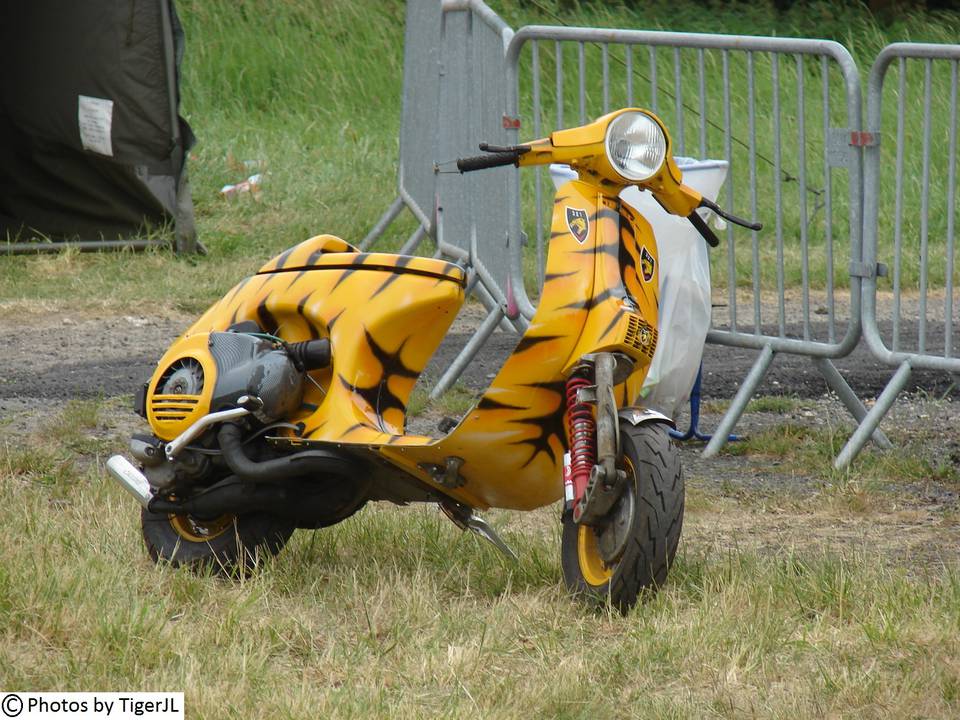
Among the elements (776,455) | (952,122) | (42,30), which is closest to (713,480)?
(776,455)

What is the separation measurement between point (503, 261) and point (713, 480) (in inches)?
52.5

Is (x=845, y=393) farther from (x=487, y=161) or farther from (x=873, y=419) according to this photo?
(x=487, y=161)

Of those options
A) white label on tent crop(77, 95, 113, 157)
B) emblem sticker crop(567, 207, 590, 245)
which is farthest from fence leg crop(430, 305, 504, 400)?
white label on tent crop(77, 95, 113, 157)

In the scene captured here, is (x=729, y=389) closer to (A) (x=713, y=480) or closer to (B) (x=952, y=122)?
(A) (x=713, y=480)

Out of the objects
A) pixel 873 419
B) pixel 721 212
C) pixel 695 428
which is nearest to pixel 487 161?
pixel 721 212

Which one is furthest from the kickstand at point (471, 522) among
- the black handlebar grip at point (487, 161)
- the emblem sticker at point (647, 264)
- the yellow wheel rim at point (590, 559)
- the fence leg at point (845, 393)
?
the fence leg at point (845, 393)

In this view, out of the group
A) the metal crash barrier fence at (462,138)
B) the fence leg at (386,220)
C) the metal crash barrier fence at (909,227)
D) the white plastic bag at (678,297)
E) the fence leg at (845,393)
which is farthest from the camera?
the fence leg at (386,220)

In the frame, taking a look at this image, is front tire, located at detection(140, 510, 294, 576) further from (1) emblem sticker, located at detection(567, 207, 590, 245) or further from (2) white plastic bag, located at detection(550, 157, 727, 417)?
(2) white plastic bag, located at detection(550, 157, 727, 417)

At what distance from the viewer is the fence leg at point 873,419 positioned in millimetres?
5297

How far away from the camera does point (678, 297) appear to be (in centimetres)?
555

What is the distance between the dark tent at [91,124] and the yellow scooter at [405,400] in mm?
5203

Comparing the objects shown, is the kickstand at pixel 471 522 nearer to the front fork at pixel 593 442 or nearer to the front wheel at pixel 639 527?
the front wheel at pixel 639 527

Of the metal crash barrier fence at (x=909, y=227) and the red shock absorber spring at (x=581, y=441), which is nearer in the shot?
the red shock absorber spring at (x=581, y=441)

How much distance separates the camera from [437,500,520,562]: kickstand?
395cm
